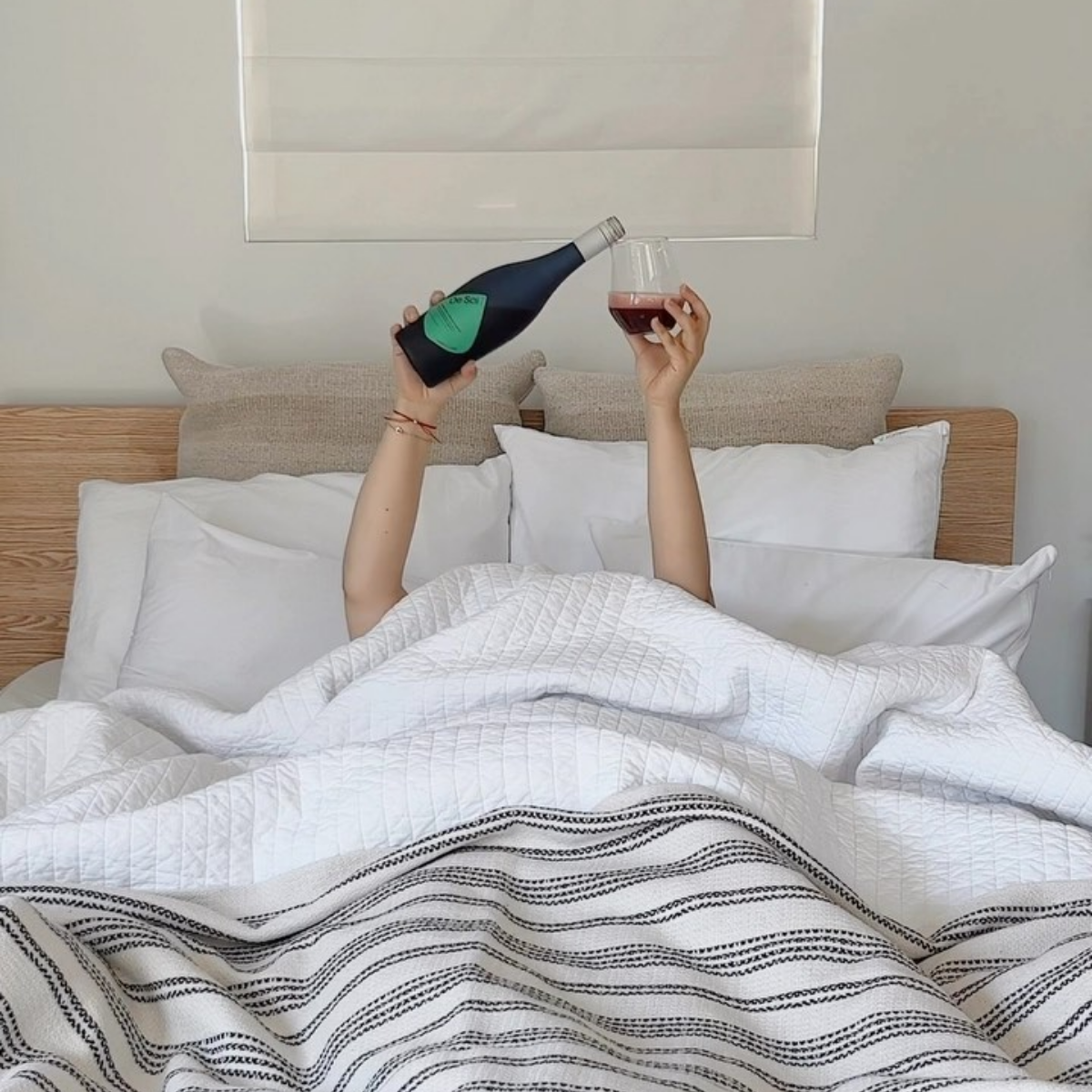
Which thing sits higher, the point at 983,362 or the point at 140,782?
the point at 983,362

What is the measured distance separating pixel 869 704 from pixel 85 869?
29.1 inches

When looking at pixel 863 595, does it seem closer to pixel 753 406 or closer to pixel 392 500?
pixel 753 406

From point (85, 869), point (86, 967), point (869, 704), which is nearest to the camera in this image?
point (86, 967)

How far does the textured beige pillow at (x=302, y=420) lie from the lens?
219 cm

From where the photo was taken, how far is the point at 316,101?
241 cm

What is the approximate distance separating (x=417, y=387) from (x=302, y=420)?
508mm

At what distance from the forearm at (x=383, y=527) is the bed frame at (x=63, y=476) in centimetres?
65

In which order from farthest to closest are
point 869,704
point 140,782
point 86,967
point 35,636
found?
point 35,636 → point 869,704 → point 140,782 → point 86,967

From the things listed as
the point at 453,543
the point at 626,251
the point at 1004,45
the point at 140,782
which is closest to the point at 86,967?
the point at 140,782

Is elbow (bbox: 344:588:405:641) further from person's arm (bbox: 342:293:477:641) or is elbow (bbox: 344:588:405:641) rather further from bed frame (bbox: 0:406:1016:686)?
bed frame (bbox: 0:406:1016:686)

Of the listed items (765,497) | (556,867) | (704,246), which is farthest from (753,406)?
(556,867)

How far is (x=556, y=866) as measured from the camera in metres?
1.20

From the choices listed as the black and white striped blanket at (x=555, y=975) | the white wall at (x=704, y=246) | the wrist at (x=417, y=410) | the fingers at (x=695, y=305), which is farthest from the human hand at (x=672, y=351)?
the white wall at (x=704, y=246)

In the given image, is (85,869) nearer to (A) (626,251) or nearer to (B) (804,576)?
(A) (626,251)
